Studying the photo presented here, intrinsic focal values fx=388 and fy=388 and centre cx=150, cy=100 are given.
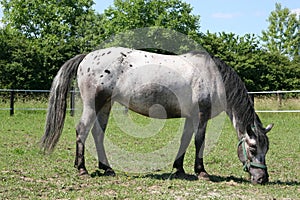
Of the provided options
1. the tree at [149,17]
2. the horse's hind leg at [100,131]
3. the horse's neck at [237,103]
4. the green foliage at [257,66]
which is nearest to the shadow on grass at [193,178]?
the horse's hind leg at [100,131]

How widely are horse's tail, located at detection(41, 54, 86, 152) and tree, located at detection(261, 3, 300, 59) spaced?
126 ft

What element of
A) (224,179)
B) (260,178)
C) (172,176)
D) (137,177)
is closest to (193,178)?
(172,176)

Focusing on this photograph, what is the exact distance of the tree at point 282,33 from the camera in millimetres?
41291

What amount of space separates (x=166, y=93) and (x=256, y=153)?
1440 mm

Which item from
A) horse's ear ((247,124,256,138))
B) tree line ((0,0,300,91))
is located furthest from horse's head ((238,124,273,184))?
tree line ((0,0,300,91))

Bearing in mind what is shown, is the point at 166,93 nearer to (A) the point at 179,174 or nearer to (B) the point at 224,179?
(A) the point at 179,174

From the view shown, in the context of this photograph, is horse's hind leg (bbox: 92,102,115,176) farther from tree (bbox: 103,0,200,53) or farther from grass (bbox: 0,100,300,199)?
tree (bbox: 103,0,200,53)

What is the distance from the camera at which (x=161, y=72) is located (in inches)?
212

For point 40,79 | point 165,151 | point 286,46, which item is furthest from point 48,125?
point 286,46

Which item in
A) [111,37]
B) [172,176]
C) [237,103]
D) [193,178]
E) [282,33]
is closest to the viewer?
[237,103]

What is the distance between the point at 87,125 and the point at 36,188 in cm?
120

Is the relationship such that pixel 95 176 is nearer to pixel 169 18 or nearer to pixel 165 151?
pixel 165 151

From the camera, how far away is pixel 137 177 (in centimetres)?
551

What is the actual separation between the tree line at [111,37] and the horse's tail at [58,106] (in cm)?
736
